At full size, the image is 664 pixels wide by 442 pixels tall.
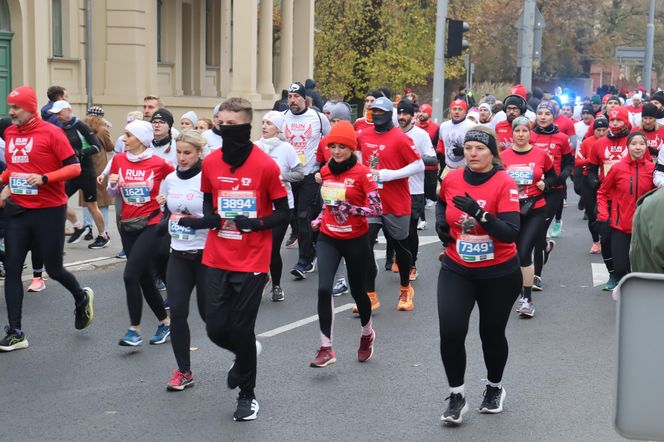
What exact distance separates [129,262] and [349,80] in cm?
2952

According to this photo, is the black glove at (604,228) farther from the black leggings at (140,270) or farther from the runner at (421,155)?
the black leggings at (140,270)

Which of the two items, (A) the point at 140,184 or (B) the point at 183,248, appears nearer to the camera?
(B) the point at 183,248

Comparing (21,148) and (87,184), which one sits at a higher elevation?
(21,148)

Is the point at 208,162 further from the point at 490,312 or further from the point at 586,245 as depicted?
the point at 586,245

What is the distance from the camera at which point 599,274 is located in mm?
13195

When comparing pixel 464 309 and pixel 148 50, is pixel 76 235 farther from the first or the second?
pixel 148 50


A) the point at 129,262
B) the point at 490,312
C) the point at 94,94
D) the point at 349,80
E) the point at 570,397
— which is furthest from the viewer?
the point at 349,80

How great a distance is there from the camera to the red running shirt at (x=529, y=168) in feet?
34.7

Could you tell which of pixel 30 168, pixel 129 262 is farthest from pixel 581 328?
pixel 30 168

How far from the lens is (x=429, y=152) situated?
1230 centimetres

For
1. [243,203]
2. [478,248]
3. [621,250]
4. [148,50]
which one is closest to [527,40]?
[148,50]

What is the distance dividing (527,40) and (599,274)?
14381 mm

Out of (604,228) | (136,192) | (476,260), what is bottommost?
(604,228)

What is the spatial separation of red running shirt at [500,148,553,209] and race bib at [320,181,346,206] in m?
2.22
